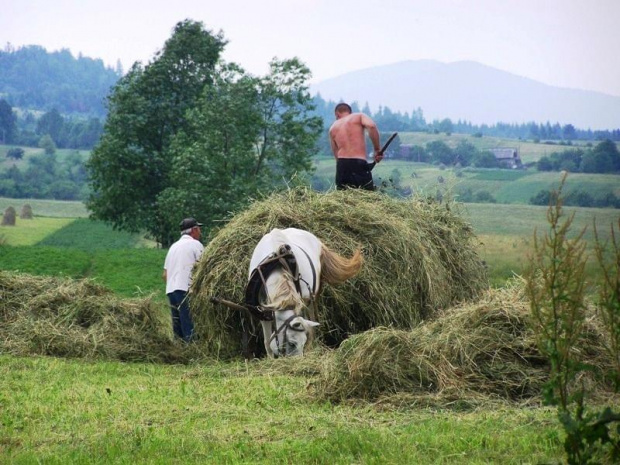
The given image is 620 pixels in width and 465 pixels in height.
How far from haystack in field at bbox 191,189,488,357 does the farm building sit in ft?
129

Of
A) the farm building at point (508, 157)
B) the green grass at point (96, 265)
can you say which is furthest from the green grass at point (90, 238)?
the green grass at point (96, 265)

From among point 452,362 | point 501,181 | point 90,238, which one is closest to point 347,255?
point 452,362

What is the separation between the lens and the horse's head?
1237cm

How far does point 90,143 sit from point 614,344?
451ft

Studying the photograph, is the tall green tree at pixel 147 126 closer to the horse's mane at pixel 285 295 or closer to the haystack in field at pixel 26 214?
the haystack in field at pixel 26 214

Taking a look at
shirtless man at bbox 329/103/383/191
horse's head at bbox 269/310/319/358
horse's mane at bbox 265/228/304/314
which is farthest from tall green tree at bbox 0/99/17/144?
horse's head at bbox 269/310/319/358

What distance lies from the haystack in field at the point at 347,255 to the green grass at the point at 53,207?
60.1 meters

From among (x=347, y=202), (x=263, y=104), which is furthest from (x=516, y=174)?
(x=347, y=202)

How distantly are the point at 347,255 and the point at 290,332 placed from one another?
7.99 ft

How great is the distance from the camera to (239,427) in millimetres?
8266

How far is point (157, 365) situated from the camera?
13203 mm

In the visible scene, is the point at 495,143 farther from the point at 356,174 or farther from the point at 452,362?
the point at 452,362

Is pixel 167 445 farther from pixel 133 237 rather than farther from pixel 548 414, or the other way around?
pixel 133 237

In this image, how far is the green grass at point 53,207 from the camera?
76.8 m
